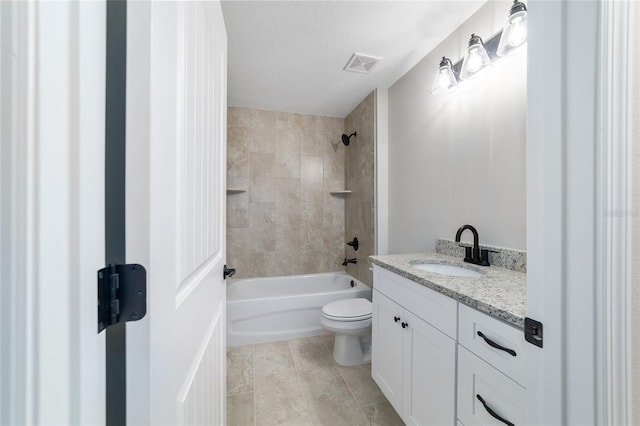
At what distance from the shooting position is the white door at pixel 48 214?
0.29 meters

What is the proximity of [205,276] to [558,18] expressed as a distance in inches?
41.0

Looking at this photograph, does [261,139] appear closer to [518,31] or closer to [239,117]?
[239,117]

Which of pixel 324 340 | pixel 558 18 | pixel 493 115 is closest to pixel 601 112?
pixel 558 18

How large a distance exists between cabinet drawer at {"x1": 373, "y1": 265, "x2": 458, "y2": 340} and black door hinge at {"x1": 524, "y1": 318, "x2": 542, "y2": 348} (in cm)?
47

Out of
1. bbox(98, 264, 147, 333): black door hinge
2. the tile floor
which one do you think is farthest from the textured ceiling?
the tile floor

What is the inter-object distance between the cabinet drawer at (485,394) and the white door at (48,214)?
40.6 inches

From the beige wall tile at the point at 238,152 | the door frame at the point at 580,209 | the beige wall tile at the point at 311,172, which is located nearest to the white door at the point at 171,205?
the door frame at the point at 580,209

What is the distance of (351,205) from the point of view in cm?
304

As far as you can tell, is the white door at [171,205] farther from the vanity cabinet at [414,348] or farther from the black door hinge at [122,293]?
the vanity cabinet at [414,348]

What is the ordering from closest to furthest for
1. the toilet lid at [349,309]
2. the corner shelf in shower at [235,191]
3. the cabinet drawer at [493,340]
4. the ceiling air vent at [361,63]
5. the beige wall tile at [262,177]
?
1. the cabinet drawer at [493,340]
2. the ceiling air vent at [361,63]
3. the toilet lid at [349,309]
4. the corner shelf in shower at [235,191]
5. the beige wall tile at [262,177]

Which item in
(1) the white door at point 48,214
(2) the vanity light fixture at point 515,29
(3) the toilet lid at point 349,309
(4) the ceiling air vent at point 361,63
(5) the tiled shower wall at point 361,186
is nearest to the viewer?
(1) the white door at point 48,214

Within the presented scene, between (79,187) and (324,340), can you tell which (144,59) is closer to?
(79,187)

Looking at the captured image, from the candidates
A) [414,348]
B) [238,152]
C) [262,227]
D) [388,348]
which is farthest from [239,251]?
[414,348]

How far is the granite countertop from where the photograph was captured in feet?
2.60
